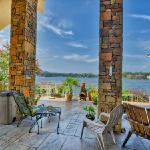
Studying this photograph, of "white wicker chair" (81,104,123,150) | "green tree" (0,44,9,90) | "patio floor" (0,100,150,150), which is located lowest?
"patio floor" (0,100,150,150)

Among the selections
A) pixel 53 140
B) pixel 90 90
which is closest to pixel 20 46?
pixel 53 140

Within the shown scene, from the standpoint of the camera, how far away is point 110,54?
454 centimetres

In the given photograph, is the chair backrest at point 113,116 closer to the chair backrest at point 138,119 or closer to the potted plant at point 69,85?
the chair backrest at point 138,119

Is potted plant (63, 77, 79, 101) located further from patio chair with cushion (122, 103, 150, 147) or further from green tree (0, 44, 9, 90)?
patio chair with cushion (122, 103, 150, 147)

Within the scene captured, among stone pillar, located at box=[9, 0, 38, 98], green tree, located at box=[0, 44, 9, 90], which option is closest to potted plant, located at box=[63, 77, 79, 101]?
green tree, located at box=[0, 44, 9, 90]

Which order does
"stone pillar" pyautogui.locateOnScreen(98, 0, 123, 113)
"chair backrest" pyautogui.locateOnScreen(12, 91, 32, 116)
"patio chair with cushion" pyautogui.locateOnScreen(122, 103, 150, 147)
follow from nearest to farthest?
"patio chair with cushion" pyautogui.locateOnScreen(122, 103, 150, 147) < "stone pillar" pyautogui.locateOnScreen(98, 0, 123, 113) < "chair backrest" pyautogui.locateOnScreen(12, 91, 32, 116)

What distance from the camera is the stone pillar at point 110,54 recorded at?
14.7ft

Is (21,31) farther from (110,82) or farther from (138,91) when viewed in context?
(138,91)

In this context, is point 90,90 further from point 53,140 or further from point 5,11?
point 53,140

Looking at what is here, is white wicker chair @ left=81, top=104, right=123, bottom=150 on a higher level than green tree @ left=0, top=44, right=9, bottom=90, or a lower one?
lower

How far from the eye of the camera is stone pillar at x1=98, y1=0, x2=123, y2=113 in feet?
14.7

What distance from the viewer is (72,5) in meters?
18.3

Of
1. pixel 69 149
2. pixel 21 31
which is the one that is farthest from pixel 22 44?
pixel 69 149

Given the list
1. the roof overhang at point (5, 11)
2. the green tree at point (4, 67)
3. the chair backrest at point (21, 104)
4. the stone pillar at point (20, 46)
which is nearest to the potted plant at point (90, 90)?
the green tree at point (4, 67)
